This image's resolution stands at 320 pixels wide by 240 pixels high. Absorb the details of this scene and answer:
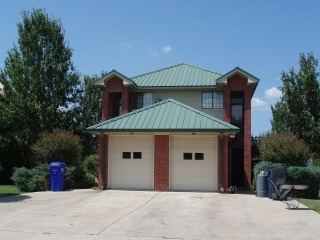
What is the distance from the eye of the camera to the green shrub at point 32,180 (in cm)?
2029

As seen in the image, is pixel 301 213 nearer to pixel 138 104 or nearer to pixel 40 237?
pixel 40 237

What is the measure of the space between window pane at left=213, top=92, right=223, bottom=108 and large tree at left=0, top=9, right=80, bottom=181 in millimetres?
11316

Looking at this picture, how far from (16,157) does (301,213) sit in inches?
812

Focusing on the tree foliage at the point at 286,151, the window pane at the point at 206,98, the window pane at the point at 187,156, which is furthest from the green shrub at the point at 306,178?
the window pane at the point at 206,98

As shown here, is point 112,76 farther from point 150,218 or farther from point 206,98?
A: point 150,218

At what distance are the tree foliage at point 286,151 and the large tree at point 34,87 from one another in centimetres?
1581

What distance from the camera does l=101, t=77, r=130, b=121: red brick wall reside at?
83.9ft

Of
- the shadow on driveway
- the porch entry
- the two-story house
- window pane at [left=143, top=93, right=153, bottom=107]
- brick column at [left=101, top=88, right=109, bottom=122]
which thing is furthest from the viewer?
window pane at [left=143, top=93, right=153, bottom=107]

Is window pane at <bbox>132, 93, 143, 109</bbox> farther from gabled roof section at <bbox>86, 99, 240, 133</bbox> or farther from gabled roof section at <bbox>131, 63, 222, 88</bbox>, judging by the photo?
gabled roof section at <bbox>86, 99, 240, 133</bbox>

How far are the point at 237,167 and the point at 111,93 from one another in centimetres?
922

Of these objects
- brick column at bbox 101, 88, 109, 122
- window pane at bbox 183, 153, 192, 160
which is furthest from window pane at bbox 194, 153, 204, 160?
brick column at bbox 101, 88, 109, 122

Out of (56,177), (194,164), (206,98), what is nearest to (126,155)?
Result: (194,164)

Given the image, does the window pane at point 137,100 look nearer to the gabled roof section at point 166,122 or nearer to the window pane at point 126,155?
the gabled roof section at point 166,122

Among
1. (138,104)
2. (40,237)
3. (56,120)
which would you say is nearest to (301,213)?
(40,237)
